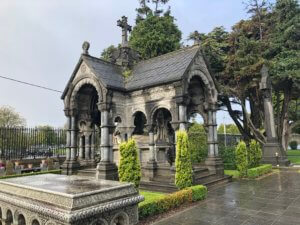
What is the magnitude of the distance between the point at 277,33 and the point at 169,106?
14.9 metres

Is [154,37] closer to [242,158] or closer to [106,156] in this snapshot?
[242,158]

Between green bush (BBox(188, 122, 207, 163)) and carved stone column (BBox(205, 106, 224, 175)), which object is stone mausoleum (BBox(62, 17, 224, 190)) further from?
green bush (BBox(188, 122, 207, 163))

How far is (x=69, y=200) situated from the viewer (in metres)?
4.41

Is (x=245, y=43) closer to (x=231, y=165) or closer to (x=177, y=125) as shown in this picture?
(x=231, y=165)

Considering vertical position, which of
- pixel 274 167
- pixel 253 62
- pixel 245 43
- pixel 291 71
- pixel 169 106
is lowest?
pixel 274 167

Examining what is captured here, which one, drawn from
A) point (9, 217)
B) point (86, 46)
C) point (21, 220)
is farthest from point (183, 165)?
point (86, 46)

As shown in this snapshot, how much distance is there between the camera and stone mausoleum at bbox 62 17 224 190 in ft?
40.3

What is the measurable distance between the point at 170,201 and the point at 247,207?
8.47ft

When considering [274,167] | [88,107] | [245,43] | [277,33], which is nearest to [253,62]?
[245,43]

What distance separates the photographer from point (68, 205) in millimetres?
4363

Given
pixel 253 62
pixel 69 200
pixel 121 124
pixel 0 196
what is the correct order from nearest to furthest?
1. pixel 69 200
2. pixel 0 196
3. pixel 121 124
4. pixel 253 62

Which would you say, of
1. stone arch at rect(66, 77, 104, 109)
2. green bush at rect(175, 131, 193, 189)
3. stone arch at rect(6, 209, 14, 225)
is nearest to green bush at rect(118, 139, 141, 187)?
green bush at rect(175, 131, 193, 189)

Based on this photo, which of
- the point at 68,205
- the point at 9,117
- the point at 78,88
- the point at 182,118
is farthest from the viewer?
the point at 9,117

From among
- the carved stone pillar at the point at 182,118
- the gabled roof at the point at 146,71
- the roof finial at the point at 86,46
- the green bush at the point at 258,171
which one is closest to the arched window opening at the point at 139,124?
the gabled roof at the point at 146,71
